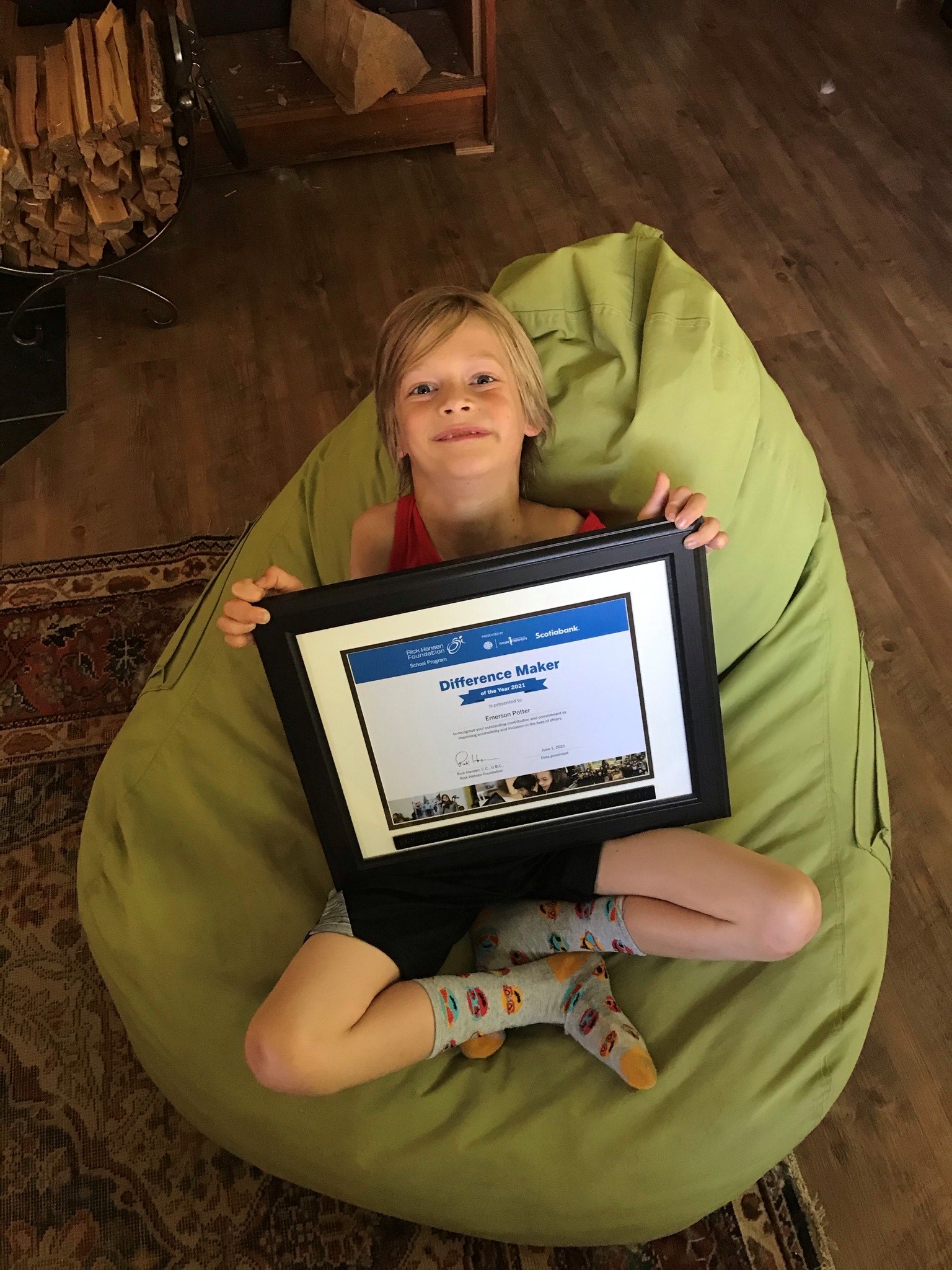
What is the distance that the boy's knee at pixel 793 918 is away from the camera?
112cm

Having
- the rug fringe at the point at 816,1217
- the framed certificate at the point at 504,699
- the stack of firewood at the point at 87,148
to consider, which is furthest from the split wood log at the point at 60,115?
the rug fringe at the point at 816,1217

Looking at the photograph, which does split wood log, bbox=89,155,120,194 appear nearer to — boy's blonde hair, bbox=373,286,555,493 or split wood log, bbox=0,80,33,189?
split wood log, bbox=0,80,33,189

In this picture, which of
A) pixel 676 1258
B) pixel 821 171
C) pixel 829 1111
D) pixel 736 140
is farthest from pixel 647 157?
pixel 676 1258

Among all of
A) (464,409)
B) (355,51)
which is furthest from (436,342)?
(355,51)

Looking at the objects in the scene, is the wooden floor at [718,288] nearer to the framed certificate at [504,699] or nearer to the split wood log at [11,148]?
the split wood log at [11,148]

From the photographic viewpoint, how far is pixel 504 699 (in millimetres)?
1122

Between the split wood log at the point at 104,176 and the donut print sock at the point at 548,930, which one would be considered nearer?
the donut print sock at the point at 548,930

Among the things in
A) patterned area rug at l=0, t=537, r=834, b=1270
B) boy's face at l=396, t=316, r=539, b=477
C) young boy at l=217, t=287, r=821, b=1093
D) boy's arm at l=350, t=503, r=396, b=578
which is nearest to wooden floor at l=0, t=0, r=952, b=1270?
patterned area rug at l=0, t=537, r=834, b=1270

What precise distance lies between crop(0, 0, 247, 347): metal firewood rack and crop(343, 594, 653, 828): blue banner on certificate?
1.42 m

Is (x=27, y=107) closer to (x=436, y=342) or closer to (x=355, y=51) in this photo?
(x=355, y=51)

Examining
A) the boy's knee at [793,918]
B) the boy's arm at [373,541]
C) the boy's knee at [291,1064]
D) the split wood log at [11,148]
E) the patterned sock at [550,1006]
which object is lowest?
the patterned sock at [550,1006]

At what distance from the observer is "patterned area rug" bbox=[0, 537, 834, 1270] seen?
127cm

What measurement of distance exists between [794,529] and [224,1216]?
119 centimetres

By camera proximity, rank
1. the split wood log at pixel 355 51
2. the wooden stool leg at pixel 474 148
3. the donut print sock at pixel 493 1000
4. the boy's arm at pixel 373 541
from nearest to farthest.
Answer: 1. the donut print sock at pixel 493 1000
2. the boy's arm at pixel 373 541
3. the split wood log at pixel 355 51
4. the wooden stool leg at pixel 474 148
